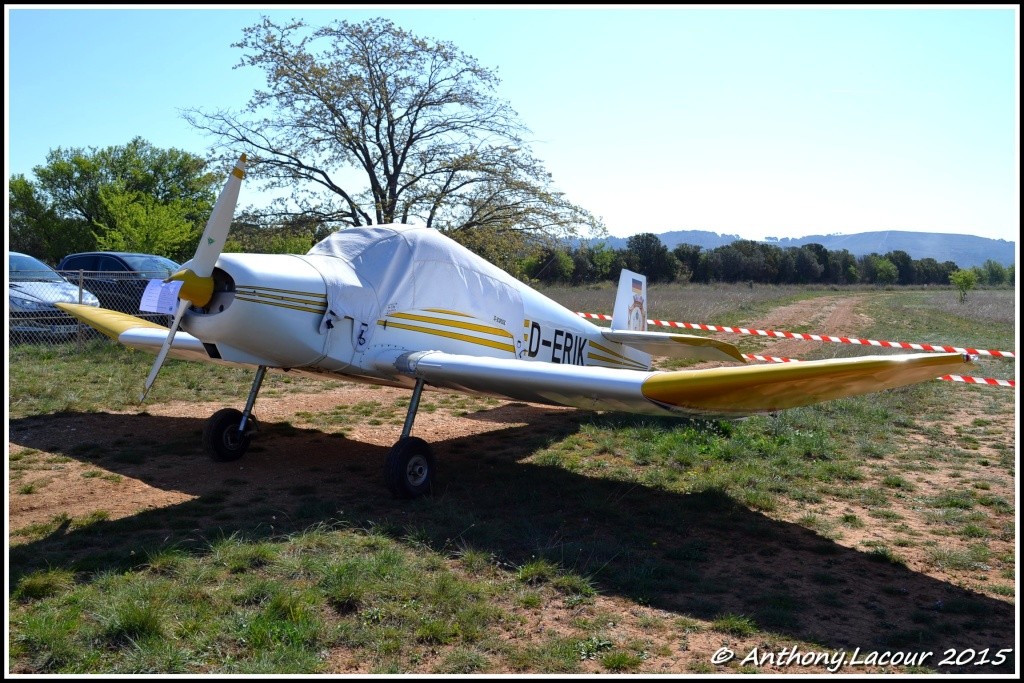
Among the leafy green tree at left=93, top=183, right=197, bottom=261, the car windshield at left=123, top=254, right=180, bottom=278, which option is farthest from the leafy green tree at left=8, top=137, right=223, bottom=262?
the car windshield at left=123, top=254, right=180, bottom=278

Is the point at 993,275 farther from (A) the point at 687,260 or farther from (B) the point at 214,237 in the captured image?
(B) the point at 214,237

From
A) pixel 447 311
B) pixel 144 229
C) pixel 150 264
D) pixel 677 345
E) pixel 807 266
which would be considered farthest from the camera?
pixel 807 266

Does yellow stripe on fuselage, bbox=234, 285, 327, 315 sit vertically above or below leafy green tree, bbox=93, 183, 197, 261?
below

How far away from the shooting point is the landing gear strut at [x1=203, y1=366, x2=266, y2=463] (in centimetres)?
800

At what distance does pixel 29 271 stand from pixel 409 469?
1246 cm

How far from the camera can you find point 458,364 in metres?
7.10

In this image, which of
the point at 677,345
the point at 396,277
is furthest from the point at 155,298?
the point at 677,345

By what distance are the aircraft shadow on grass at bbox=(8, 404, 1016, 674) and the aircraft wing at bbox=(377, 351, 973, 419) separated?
3.11 ft

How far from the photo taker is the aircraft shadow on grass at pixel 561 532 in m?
4.58

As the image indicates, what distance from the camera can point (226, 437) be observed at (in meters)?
8.08

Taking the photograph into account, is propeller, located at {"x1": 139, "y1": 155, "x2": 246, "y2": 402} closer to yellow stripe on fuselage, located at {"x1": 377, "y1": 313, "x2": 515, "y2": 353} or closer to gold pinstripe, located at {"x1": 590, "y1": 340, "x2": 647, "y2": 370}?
yellow stripe on fuselage, located at {"x1": 377, "y1": 313, "x2": 515, "y2": 353}

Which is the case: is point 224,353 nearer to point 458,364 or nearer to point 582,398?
point 458,364

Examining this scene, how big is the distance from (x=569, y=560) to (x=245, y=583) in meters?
2.12

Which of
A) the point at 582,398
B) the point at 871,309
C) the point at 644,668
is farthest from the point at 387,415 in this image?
the point at 871,309
